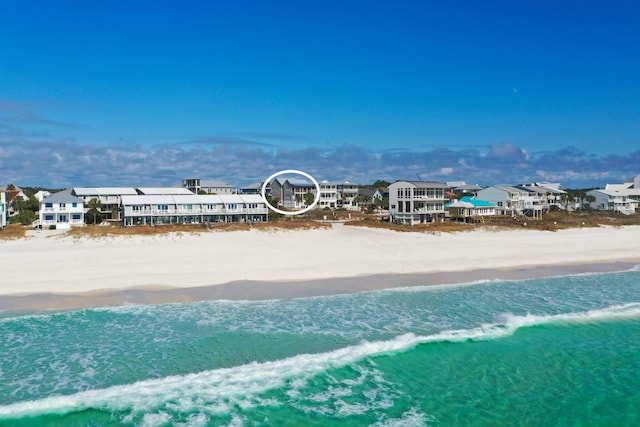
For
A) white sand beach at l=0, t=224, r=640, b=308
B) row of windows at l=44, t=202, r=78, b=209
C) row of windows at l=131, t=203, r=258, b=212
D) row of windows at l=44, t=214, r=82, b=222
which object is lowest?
white sand beach at l=0, t=224, r=640, b=308

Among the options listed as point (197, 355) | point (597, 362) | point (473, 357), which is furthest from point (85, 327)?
point (597, 362)

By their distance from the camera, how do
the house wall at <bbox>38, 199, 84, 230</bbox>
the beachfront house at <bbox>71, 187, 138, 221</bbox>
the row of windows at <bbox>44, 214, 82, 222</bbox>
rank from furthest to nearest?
the beachfront house at <bbox>71, 187, 138, 221</bbox> → the row of windows at <bbox>44, 214, 82, 222</bbox> → the house wall at <bbox>38, 199, 84, 230</bbox>

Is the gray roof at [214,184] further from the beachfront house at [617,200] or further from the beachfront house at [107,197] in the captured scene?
the beachfront house at [617,200]

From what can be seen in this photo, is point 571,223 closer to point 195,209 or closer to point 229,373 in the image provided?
point 195,209

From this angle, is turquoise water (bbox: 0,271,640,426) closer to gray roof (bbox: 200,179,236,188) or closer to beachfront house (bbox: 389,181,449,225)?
beachfront house (bbox: 389,181,449,225)

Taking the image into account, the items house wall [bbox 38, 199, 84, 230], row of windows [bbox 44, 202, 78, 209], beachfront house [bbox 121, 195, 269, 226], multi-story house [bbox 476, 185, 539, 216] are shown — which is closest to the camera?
house wall [bbox 38, 199, 84, 230]

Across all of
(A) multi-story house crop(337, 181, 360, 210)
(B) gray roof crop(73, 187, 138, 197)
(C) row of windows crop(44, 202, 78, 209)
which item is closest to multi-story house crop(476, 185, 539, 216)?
(A) multi-story house crop(337, 181, 360, 210)
